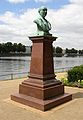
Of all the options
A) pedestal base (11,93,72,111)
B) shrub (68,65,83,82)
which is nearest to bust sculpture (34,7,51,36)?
pedestal base (11,93,72,111)

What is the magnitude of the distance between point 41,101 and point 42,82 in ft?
3.10

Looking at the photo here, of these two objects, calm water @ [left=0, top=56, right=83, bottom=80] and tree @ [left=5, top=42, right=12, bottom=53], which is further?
tree @ [left=5, top=42, right=12, bottom=53]

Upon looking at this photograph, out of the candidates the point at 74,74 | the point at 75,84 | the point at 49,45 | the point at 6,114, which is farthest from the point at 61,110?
the point at 74,74

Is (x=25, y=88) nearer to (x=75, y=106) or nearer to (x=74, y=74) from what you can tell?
(x=75, y=106)

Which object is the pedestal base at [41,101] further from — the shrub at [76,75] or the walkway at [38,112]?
the shrub at [76,75]

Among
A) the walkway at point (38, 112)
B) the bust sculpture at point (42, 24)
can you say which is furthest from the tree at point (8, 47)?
the walkway at point (38, 112)

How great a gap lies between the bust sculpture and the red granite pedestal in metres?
0.43

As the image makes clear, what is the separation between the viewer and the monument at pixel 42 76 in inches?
396

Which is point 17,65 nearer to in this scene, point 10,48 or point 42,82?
point 42,82

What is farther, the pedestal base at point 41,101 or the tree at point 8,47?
the tree at point 8,47

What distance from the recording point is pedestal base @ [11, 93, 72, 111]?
9.42m

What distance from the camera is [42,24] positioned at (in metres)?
10.8

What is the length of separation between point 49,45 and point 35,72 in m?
1.46

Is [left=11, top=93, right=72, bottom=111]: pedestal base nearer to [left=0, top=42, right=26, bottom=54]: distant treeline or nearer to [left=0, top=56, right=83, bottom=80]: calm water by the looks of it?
[left=0, top=56, right=83, bottom=80]: calm water
